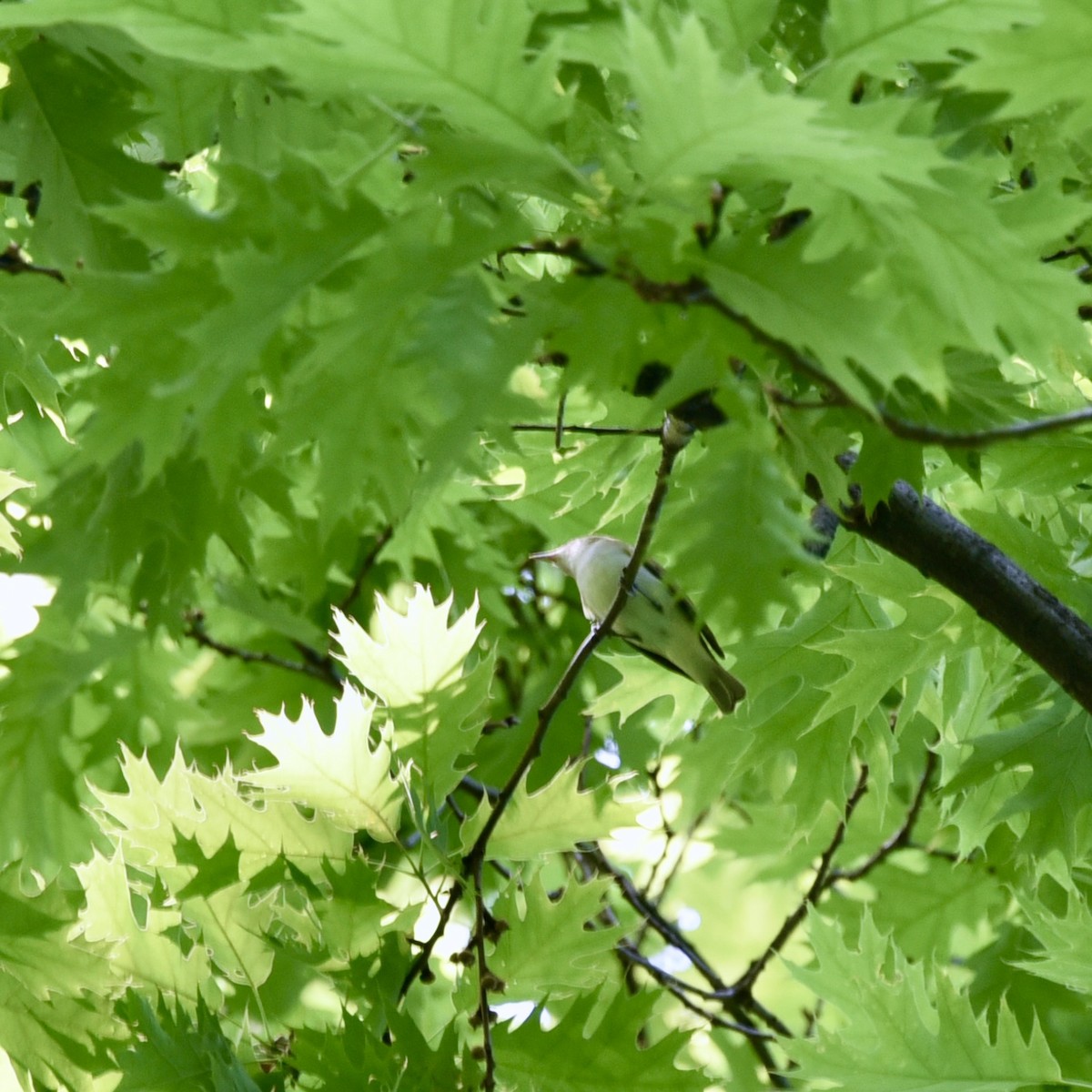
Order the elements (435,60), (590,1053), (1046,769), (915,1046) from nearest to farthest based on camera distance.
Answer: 1. (435,60)
2. (590,1053)
3. (915,1046)
4. (1046,769)

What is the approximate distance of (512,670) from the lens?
3.77 meters

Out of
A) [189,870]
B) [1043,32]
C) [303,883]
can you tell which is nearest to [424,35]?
[1043,32]

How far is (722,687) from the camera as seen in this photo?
250 centimetres

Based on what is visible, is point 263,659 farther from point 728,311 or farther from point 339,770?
point 728,311

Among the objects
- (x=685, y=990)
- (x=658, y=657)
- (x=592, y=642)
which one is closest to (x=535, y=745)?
(x=592, y=642)

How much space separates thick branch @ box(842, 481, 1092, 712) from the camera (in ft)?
6.04

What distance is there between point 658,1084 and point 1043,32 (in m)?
1.35

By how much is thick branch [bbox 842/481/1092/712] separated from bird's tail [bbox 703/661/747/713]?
0.66 metres

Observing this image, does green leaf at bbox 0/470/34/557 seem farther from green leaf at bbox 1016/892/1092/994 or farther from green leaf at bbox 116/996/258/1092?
green leaf at bbox 1016/892/1092/994

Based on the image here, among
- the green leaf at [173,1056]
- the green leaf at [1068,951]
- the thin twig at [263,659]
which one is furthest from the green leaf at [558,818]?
the thin twig at [263,659]

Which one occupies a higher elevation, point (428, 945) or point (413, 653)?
point (413, 653)

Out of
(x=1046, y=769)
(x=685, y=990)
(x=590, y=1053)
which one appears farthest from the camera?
(x=685, y=990)

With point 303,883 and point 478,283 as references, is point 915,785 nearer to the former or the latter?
point 303,883

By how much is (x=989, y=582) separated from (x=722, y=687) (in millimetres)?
753
